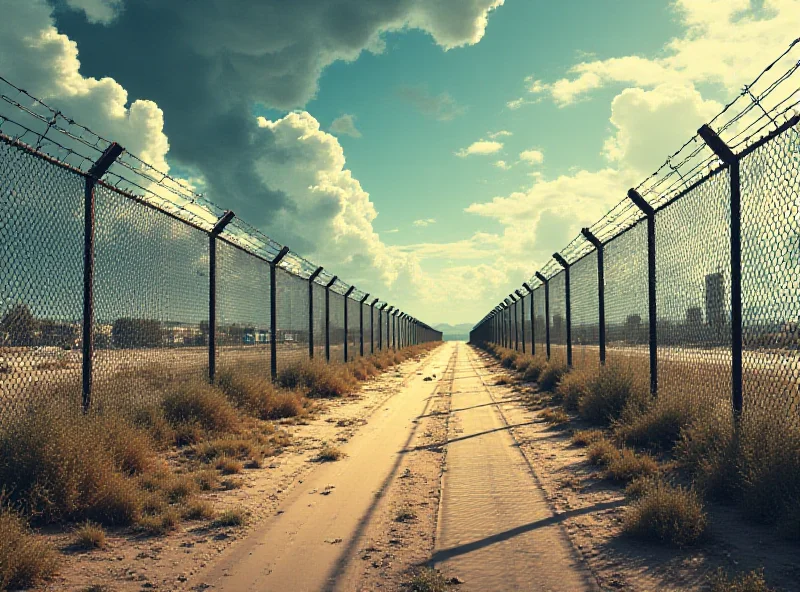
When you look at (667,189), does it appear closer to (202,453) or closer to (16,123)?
(202,453)

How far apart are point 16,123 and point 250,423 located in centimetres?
576

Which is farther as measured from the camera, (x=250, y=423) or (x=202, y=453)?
(x=250, y=423)

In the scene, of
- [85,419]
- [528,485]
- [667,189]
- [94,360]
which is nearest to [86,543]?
[85,419]

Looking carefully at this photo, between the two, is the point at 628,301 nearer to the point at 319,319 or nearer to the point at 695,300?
the point at 695,300

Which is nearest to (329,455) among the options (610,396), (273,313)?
(610,396)

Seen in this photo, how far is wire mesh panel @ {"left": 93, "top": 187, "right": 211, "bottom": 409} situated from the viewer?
690 centimetres

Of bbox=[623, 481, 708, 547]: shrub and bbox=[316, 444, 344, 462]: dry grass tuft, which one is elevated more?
bbox=[623, 481, 708, 547]: shrub

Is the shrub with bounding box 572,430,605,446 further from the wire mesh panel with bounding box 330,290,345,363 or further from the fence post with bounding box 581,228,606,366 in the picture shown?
the wire mesh panel with bounding box 330,290,345,363

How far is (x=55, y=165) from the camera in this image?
5.89 m

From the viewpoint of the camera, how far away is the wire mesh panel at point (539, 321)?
75.3 feet

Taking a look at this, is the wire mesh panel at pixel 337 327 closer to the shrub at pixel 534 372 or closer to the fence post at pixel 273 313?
the fence post at pixel 273 313

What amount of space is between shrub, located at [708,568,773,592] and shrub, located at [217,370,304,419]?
743 centimetres

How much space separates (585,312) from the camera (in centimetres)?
1496

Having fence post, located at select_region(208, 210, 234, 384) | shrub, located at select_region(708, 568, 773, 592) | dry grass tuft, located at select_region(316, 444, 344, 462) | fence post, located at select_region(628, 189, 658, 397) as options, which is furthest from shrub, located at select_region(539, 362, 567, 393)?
shrub, located at select_region(708, 568, 773, 592)
